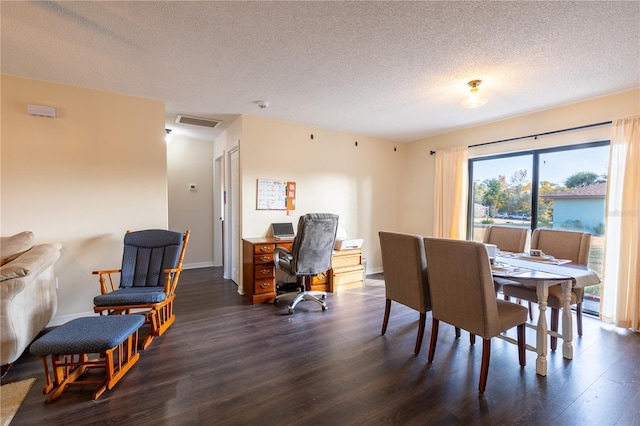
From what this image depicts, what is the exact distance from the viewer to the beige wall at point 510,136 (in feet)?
9.77

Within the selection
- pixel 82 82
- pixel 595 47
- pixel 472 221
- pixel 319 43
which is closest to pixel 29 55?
pixel 82 82

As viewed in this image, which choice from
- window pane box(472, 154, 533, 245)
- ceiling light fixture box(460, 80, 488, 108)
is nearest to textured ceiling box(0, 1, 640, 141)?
ceiling light fixture box(460, 80, 488, 108)

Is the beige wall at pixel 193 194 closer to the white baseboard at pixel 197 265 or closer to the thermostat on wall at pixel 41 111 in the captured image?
the white baseboard at pixel 197 265

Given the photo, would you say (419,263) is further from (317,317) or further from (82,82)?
(82,82)

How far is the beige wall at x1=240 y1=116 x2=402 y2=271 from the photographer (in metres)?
3.84

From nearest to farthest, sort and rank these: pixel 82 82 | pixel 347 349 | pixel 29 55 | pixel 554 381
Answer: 1. pixel 554 381
2. pixel 29 55
3. pixel 347 349
4. pixel 82 82

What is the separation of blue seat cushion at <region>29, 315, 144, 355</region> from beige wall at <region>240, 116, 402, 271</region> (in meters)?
2.02

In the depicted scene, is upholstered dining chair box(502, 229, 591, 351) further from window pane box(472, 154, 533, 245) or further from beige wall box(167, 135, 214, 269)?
beige wall box(167, 135, 214, 269)

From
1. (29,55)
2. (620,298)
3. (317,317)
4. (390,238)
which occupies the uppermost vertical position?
(29,55)

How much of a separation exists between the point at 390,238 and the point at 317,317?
51.2 inches

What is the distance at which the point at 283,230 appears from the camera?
13.2 feet

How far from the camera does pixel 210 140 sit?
17.6 feet

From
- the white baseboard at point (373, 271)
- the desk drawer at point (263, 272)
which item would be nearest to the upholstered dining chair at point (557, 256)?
the white baseboard at point (373, 271)

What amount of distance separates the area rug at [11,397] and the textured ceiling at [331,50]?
2455mm
